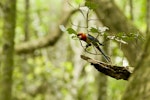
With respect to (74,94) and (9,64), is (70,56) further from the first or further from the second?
(9,64)

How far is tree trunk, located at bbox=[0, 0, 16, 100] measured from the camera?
16.4 feet

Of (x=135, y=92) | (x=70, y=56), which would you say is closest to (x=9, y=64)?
(x=135, y=92)

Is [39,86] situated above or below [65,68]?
below

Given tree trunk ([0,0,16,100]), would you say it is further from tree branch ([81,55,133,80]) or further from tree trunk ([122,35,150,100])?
tree trunk ([122,35,150,100])

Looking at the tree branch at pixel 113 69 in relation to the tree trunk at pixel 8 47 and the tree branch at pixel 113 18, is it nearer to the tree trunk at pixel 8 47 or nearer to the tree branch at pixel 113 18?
the tree branch at pixel 113 18

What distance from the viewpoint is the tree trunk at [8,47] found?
499cm

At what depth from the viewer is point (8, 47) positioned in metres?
4.99

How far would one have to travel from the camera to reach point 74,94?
32.6 ft

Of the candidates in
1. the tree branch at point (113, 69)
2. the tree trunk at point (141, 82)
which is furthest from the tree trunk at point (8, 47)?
the tree trunk at point (141, 82)

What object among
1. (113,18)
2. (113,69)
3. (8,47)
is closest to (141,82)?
(113,69)

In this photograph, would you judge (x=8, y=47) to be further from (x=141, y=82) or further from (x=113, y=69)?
(x=141, y=82)

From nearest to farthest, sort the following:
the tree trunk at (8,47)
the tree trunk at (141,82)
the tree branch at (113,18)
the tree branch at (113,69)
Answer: the tree trunk at (141,82), the tree branch at (113,69), the tree branch at (113,18), the tree trunk at (8,47)

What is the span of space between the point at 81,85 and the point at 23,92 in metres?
3.19

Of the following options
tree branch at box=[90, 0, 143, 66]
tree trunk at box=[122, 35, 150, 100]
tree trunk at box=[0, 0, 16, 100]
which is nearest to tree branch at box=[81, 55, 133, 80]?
tree trunk at box=[122, 35, 150, 100]
